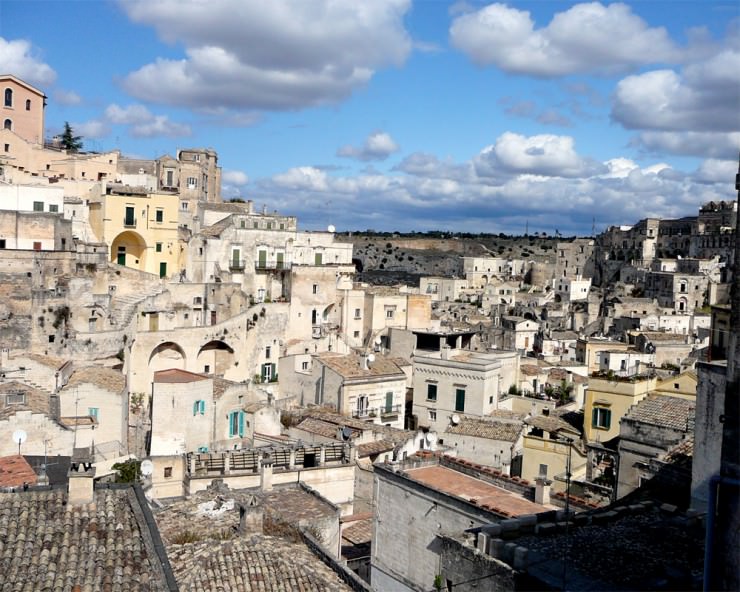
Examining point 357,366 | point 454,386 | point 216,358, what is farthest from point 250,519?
point 216,358

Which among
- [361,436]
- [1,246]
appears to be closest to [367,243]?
[1,246]

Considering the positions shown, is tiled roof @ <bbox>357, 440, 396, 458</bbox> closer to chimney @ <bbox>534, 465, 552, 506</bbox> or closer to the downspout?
chimney @ <bbox>534, 465, 552, 506</bbox>

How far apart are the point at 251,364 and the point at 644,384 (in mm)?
19921

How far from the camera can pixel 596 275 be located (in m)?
105

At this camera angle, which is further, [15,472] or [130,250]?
[130,250]

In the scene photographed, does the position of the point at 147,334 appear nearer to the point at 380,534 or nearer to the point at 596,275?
the point at 380,534

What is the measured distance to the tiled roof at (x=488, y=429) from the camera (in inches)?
1064

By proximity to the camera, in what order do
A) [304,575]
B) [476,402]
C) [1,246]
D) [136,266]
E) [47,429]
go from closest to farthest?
[304,575] < [47,429] < [476,402] < [1,246] < [136,266]

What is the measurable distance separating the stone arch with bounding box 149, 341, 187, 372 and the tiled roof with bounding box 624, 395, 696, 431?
2120 centimetres

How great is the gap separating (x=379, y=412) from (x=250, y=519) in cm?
1905

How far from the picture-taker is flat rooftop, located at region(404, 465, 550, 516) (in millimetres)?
16516

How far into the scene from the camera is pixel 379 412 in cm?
3366

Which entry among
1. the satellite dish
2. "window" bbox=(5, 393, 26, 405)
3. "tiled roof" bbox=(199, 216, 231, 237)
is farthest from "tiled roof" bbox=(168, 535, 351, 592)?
"tiled roof" bbox=(199, 216, 231, 237)

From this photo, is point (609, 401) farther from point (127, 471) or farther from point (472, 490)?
point (127, 471)
